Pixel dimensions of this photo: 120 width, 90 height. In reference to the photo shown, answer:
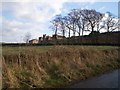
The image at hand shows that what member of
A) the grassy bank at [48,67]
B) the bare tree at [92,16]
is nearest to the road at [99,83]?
the grassy bank at [48,67]

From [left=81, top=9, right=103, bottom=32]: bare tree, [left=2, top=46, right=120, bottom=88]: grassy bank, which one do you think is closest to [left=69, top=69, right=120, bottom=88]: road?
[left=2, top=46, right=120, bottom=88]: grassy bank

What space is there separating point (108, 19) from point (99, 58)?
53.9 metres

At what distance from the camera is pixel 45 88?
11945 millimetres

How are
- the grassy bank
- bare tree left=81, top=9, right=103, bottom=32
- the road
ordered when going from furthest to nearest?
bare tree left=81, top=9, right=103, bottom=32 → the road → the grassy bank

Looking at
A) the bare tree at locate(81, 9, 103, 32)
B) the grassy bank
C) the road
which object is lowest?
the road

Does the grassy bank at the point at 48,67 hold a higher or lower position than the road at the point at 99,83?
higher

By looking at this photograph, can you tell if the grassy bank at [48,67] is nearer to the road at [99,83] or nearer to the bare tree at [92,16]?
the road at [99,83]

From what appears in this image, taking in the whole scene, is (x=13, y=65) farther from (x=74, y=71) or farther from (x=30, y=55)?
(x=74, y=71)

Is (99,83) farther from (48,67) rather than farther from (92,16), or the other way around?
(92,16)

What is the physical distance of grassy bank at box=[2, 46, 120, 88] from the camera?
39.1 feet

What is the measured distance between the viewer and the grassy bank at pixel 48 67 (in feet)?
39.1

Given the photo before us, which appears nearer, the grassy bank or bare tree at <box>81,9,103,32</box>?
the grassy bank

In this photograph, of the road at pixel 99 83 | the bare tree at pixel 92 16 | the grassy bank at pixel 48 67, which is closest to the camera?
the grassy bank at pixel 48 67

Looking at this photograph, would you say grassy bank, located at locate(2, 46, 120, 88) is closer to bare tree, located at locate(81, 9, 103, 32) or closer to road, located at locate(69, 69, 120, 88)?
road, located at locate(69, 69, 120, 88)
